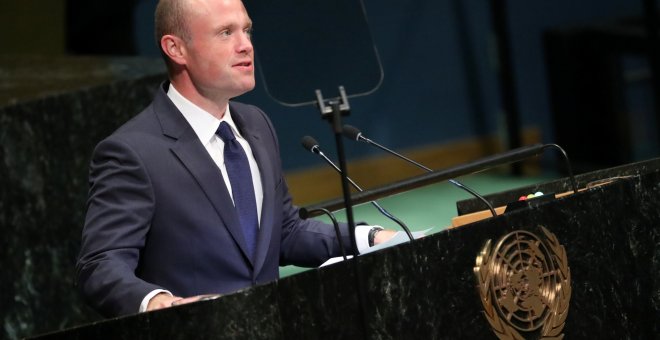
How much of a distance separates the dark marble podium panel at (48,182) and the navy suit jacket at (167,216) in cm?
147

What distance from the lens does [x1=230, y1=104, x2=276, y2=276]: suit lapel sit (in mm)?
2748

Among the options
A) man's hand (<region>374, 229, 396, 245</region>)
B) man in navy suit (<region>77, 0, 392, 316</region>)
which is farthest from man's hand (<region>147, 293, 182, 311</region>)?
man's hand (<region>374, 229, 396, 245</region>)

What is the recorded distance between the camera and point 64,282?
4.31 metres

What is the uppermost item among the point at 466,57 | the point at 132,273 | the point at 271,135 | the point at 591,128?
the point at 466,57

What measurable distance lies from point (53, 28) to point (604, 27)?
2927mm

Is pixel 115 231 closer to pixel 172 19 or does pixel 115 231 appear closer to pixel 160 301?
pixel 160 301

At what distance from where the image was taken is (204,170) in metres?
2.73

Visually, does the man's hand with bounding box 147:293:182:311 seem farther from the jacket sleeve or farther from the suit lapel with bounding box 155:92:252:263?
the suit lapel with bounding box 155:92:252:263

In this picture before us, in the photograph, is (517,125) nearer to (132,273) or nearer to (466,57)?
(466,57)

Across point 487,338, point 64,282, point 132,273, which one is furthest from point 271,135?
point 64,282

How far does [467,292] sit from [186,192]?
26.5 inches

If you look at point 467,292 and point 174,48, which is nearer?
point 467,292

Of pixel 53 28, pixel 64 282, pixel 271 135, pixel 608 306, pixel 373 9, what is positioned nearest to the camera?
pixel 608 306

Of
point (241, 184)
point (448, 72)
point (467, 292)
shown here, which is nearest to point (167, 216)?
point (241, 184)
